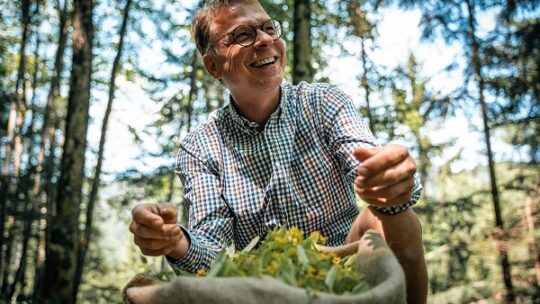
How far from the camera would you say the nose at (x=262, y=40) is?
6.82 ft

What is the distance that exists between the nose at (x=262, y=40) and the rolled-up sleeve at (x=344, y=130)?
37cm

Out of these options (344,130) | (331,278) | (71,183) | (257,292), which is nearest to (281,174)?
(344,130)

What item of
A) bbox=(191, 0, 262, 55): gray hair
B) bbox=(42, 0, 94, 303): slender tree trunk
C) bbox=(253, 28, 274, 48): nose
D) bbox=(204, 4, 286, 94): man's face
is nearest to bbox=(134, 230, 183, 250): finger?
bbox=(204, 4, 286, 94): man's face

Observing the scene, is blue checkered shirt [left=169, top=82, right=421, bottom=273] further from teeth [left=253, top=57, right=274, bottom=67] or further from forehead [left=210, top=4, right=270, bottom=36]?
forehead [left=210, top=4, right=270, bottom=36]

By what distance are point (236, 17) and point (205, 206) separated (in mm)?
959

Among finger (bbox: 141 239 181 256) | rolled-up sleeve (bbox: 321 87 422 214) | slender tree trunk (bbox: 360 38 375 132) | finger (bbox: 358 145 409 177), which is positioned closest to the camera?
finger (bbox: 358 145 409 177)

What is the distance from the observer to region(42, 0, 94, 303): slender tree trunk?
588cm

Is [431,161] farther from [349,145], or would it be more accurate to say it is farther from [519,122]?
[349,145]

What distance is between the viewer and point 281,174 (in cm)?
197

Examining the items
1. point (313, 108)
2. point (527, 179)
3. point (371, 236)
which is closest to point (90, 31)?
point (313, 108)

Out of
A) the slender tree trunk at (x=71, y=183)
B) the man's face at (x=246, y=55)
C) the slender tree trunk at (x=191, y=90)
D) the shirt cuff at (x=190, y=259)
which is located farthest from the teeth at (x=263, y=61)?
the slender tree trunk at (x=191, y=90)

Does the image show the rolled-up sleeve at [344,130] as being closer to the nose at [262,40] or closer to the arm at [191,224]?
the nose at [262,40]

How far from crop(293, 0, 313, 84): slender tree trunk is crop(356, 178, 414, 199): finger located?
4.21 meters

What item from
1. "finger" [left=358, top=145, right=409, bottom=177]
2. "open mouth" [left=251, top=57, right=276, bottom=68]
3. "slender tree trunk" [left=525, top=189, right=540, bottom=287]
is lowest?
"slender tree trunk" [left=525, top=189, right=540, bottom=287]
